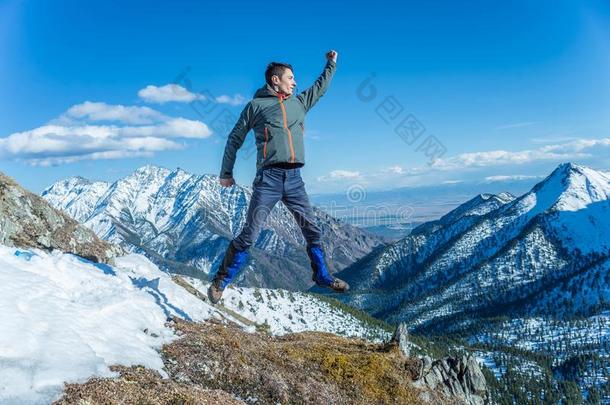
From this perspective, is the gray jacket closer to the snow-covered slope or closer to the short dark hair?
the short dark hair

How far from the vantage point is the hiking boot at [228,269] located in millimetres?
13211

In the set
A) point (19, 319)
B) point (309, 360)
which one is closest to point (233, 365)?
point (309, 360)

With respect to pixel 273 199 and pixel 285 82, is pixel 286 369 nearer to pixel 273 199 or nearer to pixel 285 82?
pixel 273 199

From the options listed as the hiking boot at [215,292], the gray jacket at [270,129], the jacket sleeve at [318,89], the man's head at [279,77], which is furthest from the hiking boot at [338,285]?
the man's head at [279,77]

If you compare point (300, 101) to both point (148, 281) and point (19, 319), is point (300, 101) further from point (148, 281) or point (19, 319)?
point (148, 281)

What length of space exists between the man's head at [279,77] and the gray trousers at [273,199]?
6.95ft

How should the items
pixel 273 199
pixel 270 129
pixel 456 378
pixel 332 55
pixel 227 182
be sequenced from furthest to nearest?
pixel 456 378 < pixel 332 55 < pixel 227 182 < pixel 273 199 < pixel 270 129

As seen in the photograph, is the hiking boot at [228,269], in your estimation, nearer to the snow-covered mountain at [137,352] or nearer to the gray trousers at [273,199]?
the gray trousers at [273,199]

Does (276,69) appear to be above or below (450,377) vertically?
above

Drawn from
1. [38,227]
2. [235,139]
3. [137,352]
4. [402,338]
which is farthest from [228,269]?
[38,227]

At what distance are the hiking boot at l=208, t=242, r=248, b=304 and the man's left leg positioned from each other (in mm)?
1898

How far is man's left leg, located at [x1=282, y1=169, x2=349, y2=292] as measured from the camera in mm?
12477

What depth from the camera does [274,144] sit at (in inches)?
461

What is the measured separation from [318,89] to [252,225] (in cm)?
425
